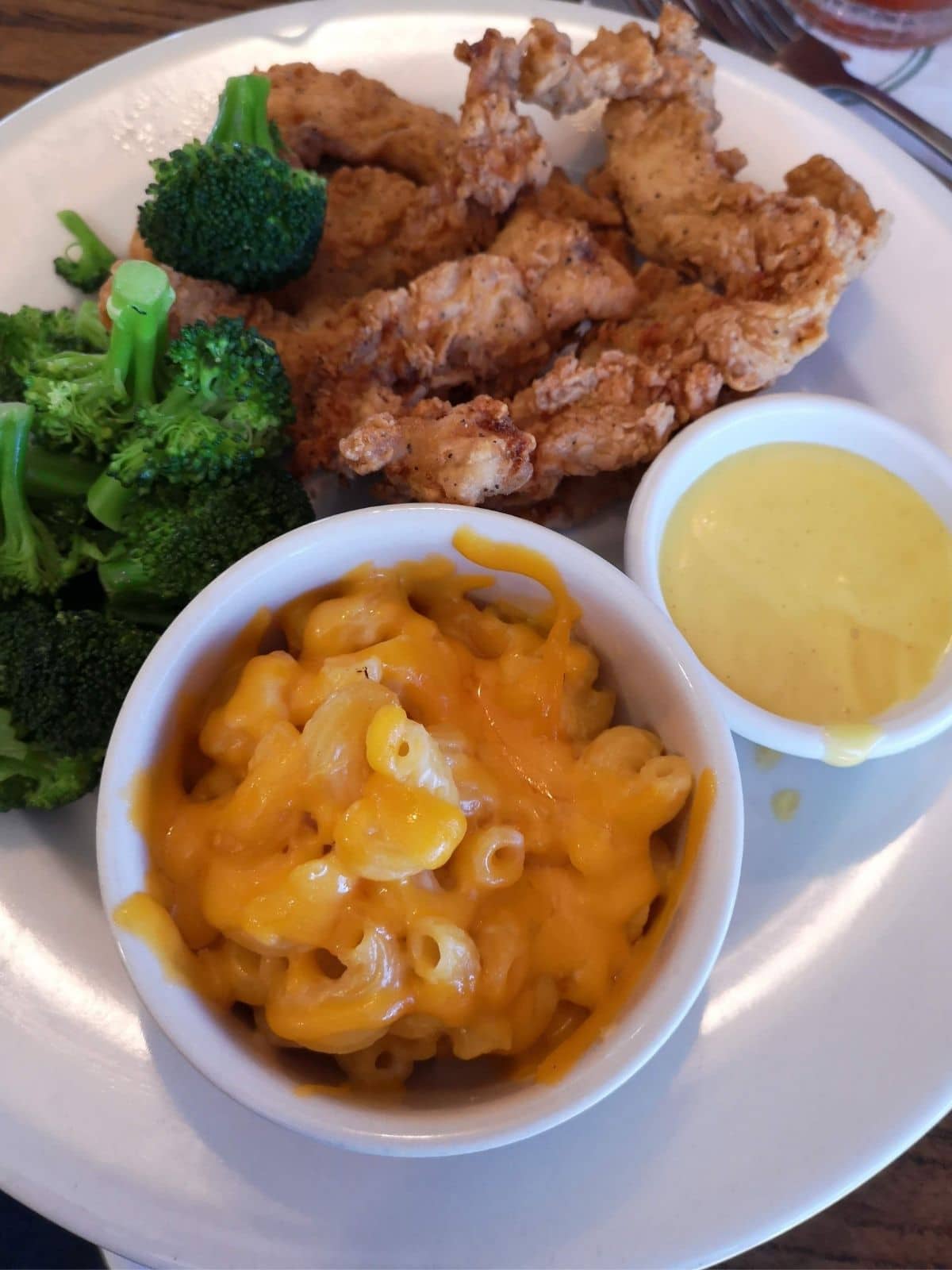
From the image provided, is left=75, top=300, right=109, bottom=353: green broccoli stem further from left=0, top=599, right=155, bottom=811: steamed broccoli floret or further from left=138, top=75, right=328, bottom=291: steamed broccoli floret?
left=0, top=599, right=155, bottom=811: steamed broccoli floret

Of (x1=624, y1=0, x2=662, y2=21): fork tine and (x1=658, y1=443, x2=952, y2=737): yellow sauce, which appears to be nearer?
(x1=658, y1=443, x2=952, y2=737): yellow sauce

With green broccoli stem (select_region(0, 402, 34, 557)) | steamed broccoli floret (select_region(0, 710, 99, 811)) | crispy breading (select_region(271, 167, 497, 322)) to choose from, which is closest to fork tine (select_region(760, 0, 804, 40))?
crispy breading (select_region(271, 167, 497, 322))

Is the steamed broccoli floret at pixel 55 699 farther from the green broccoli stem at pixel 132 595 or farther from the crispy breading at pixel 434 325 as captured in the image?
the crispy breading at pixel 434 325

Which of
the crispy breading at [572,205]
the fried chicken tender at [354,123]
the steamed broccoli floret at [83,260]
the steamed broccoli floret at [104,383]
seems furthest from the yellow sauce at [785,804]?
the steamed broccoli floret at [83,260]

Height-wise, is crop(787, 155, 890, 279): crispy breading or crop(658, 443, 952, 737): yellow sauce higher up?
crop(787, 155, 890, 279): crispy breading

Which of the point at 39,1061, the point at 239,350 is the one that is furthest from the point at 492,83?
the point at 39,1061

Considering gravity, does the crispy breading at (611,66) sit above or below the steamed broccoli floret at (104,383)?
above

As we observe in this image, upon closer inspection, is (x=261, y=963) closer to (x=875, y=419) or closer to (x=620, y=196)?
(x=875, y=419)
